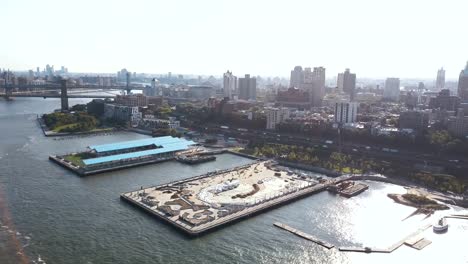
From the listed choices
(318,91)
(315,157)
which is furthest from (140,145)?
(318,91)

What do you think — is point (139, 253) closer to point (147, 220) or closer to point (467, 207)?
point (147, 220)

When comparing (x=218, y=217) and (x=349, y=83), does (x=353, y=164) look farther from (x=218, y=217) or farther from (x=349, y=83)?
(x=349, y=83)

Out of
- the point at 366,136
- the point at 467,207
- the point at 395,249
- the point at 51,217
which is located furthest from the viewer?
the point at 366,136

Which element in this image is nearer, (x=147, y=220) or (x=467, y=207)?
(x=147, y=220)

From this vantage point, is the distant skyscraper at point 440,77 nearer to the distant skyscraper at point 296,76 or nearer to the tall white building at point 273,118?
the distant skyscraper at point 296,76

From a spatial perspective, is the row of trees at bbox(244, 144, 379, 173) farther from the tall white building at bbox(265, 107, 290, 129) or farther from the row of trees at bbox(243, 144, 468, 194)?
the tall white building at bbox(265, 107, 290, 129)

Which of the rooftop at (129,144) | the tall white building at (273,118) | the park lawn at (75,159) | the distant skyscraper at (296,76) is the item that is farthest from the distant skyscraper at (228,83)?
the park lawn at (75,159)

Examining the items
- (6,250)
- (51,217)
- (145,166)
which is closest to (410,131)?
(145,166)
